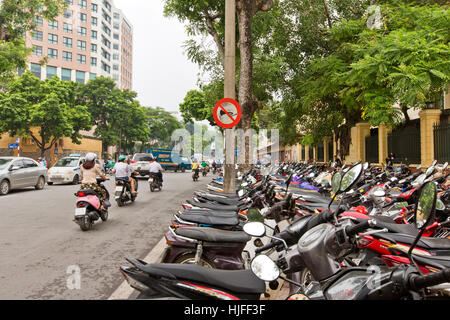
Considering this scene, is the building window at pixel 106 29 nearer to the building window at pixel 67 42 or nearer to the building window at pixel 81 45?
the building window at pixel 81 45

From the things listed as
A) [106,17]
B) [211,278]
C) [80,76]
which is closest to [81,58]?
[80,76]

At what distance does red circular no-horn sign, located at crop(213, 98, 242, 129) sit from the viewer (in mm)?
7586

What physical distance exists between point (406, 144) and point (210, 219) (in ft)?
42.0

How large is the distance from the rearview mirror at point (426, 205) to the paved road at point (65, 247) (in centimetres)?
312

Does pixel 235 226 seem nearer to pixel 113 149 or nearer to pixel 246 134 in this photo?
pixel 246 134

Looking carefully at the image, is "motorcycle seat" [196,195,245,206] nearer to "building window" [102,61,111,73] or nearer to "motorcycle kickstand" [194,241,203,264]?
"motorcycle kickstand" [194,241,203,264]

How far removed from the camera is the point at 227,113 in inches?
300

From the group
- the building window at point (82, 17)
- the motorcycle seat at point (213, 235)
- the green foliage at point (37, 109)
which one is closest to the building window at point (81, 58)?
the building window at point (82, 17)

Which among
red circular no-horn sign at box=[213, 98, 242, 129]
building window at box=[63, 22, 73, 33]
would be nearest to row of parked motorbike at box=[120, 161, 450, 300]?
red circular no-horn sign at box=[213, 98, 242, 129]

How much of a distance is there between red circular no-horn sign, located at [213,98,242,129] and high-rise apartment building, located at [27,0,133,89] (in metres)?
51.0

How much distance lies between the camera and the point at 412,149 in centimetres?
1373

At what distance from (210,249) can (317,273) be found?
1613 mm

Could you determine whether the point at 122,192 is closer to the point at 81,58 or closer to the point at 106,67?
the point at 81,58

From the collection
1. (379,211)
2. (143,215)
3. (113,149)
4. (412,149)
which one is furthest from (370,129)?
(113,149)
